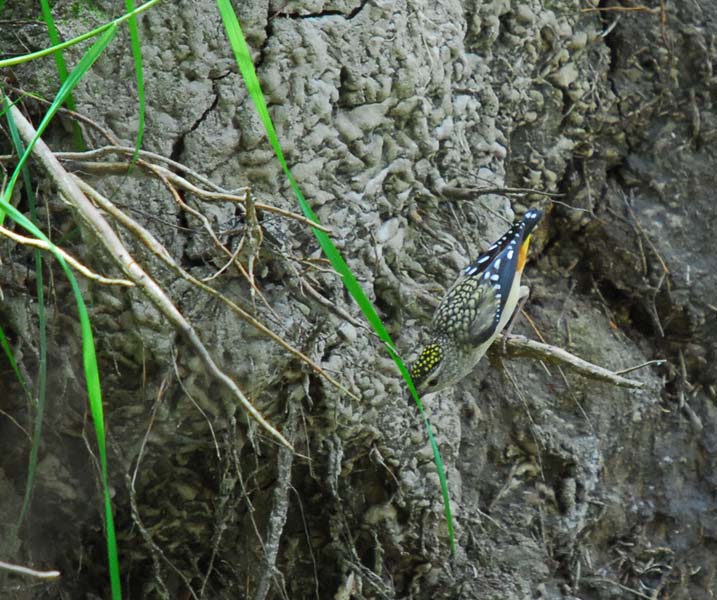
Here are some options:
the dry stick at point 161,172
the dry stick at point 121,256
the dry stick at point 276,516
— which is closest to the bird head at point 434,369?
the dry stick at point 276,516

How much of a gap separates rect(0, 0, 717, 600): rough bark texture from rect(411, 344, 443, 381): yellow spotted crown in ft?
0.55

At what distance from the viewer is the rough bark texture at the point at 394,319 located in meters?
2.45

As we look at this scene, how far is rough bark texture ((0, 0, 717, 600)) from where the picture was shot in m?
2.45

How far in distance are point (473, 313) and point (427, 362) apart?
0.70ft

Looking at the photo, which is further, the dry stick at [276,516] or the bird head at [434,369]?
the bird head at [434,369]

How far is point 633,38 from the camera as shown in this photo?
3.63m

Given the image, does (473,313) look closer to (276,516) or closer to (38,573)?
(276,516)

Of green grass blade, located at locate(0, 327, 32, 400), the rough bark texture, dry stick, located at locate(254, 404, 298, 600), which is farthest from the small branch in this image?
dry stick, located at locate(254, 404, 298, 600)

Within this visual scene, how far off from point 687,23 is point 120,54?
7.35ft

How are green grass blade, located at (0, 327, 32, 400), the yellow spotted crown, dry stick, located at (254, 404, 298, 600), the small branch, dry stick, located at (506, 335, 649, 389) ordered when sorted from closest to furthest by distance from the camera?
the small branch
green grass blade, located at (0, 327, 32, 400)
dry stick, located at (506, 335, 649, 389)
dry stick, located at (254, 404, 298, 600)
the yellow spotted crown

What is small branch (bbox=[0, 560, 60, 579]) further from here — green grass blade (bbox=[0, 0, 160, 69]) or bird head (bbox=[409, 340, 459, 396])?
bird head (bbox=[409, 340, 459, 396])

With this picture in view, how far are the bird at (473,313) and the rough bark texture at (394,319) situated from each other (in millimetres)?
126

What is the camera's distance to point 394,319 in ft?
9.61

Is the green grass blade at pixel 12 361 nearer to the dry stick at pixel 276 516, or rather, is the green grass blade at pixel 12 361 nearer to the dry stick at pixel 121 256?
the dry stick at pixel 121 256
